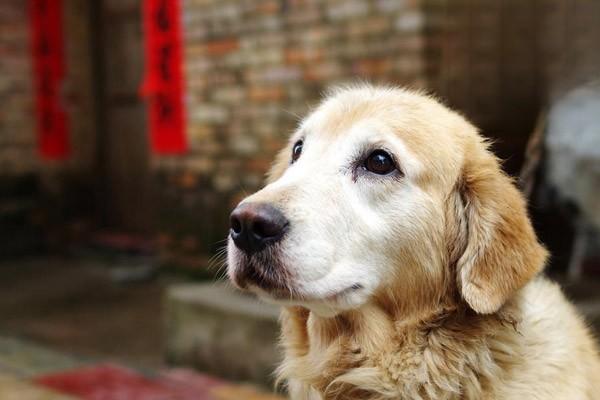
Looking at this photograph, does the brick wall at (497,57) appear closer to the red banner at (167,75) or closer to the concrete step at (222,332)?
the concrete step at (222,332)

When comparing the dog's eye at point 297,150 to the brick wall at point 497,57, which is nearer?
the dog's eye at point 297,150

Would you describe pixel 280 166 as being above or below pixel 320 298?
above

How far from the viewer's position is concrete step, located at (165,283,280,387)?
532 centimetres

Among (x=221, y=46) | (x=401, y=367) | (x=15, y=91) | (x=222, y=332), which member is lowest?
(x=222, y=332)

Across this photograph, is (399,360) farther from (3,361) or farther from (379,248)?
(3,361)

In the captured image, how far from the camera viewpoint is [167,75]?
24.7 feet

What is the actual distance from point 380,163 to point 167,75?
16.6 ft

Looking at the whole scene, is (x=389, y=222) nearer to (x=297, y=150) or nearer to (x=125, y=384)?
(x=297, y=150)

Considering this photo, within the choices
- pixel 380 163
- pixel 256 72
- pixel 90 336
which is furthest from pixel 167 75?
pixel 380 163

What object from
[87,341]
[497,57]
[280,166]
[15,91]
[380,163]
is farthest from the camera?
[15,91]

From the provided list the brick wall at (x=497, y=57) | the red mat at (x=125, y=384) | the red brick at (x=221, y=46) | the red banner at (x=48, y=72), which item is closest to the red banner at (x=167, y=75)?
the red brick at (x=221, y=46)

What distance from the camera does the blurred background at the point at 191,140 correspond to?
16.8ft

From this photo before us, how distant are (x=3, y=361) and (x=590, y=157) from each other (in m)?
4.14

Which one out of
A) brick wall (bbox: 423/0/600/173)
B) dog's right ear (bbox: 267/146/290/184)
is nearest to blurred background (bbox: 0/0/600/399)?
brick wall (bbox: 423/0/600/173)
